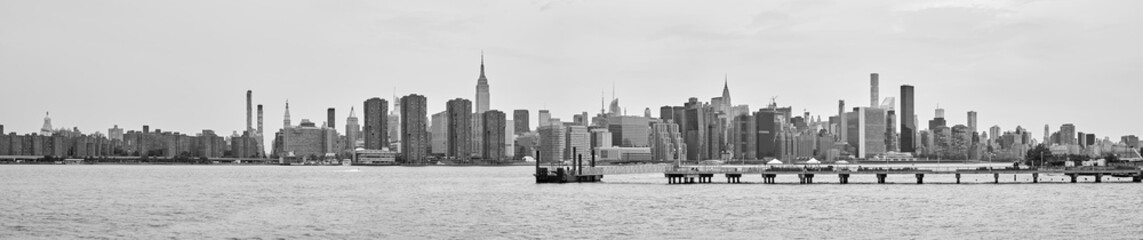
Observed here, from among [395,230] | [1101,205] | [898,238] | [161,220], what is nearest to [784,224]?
[898,238]

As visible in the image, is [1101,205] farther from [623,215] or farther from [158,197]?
[158,197]

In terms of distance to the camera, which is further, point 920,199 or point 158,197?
point 158,197

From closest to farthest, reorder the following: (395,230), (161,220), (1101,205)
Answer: (395,230) → (161,220) → (1101,205)

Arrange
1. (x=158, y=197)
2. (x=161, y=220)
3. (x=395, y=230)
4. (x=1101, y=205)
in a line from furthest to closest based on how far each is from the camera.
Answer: (x=158, y=197)
(x=1101, y=205)
(x=161, y=220)
(x=395, y=230)

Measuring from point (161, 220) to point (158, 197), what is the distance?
3649 centimetres

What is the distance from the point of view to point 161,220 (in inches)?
3014

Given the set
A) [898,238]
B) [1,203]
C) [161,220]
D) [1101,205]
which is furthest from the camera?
[1,203]

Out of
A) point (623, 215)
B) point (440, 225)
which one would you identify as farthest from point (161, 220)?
point (623, 215)

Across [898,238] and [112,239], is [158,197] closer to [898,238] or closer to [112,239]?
[112,239]

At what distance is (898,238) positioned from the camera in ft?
205

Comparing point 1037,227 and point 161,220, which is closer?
point 1037,227

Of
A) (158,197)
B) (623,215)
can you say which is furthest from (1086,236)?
(158,197)

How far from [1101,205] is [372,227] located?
182ft

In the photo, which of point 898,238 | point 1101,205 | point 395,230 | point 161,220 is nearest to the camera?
point 898,238
